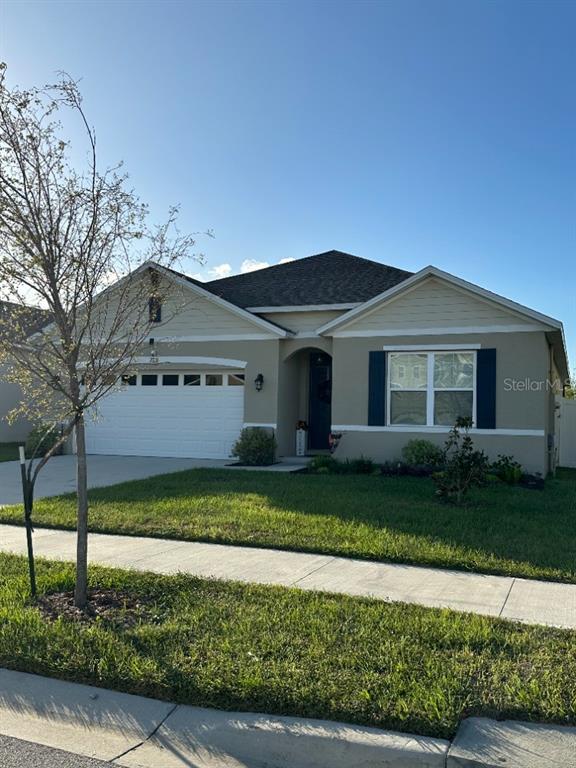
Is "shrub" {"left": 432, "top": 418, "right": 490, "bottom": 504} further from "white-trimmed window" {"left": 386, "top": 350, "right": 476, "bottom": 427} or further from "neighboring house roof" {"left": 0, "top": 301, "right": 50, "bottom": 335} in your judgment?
"neighboring house roof" {"left": 0, "top": 301, "right": 50, "bottom": 335}

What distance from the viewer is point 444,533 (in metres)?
8.22

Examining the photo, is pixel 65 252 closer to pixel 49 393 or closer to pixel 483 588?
pixel 49 393

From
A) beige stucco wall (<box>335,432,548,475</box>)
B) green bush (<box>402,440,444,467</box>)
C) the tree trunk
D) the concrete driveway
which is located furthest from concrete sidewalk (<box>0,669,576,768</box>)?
beige stucco wall (<box>335,432,548,475</box>)

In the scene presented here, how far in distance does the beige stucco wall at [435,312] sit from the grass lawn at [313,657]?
990 centimetres

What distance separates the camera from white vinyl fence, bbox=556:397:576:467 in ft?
67.5

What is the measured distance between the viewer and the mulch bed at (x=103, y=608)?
534 centimetres

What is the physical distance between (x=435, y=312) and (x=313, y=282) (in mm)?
5232

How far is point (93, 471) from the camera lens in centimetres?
1471

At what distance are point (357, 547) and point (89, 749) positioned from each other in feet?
13.9

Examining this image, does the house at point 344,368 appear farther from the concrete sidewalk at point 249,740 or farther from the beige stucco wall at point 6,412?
the concrete sidewalk at point 249,740

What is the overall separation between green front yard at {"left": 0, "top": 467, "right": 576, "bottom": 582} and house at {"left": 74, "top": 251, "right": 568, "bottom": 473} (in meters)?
2.13

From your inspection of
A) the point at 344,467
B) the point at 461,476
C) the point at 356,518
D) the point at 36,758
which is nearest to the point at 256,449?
the point at 344,467

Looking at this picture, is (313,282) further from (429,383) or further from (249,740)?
(249,740)

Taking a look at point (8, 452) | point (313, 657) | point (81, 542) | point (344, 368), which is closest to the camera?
point (313, 657)
